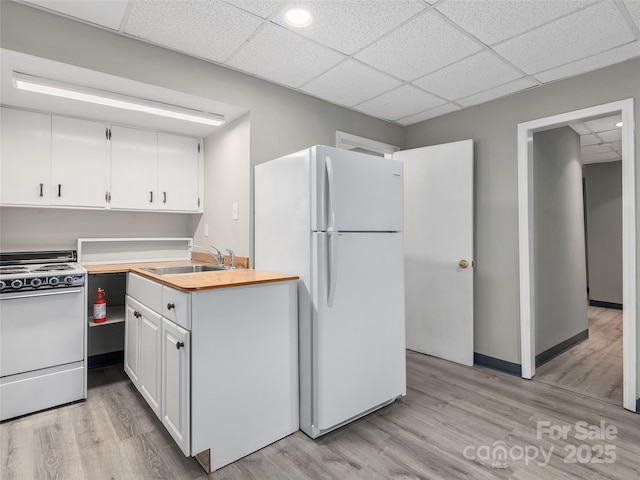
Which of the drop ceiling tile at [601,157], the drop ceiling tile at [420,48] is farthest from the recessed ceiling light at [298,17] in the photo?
the drop ceiling tile at [601,157]

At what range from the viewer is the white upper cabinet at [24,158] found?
2.53 meters

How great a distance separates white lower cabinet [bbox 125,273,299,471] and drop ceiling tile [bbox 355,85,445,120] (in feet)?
6.34

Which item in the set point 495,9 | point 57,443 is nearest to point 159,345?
point 57,443

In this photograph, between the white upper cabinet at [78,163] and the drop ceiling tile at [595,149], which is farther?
the drop ceiling tile at [595,149]

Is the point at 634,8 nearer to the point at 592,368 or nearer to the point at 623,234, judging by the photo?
the point at 623,234

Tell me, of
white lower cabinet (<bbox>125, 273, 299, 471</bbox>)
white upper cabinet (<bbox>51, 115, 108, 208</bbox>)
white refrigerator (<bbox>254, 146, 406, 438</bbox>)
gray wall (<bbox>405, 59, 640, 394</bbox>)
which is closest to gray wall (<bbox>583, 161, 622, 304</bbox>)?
gray wall (<bbox>405, 59, 640, 394</bbox>)

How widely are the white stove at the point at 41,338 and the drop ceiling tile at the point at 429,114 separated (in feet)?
10.5

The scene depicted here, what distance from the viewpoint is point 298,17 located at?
1.95 metres

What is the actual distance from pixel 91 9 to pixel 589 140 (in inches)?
201

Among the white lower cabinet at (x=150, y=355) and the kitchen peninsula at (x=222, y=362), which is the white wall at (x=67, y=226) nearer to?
the white lower cabinet at (x=150, y=355)

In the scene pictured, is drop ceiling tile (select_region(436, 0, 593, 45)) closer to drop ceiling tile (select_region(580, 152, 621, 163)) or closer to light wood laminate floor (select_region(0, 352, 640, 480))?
light wood laminate floor (select_region(0, 352, 640, 480))

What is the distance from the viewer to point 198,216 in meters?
3.47

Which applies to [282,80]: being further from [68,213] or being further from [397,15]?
[68,213]

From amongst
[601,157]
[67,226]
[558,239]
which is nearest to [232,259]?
[67,226]
